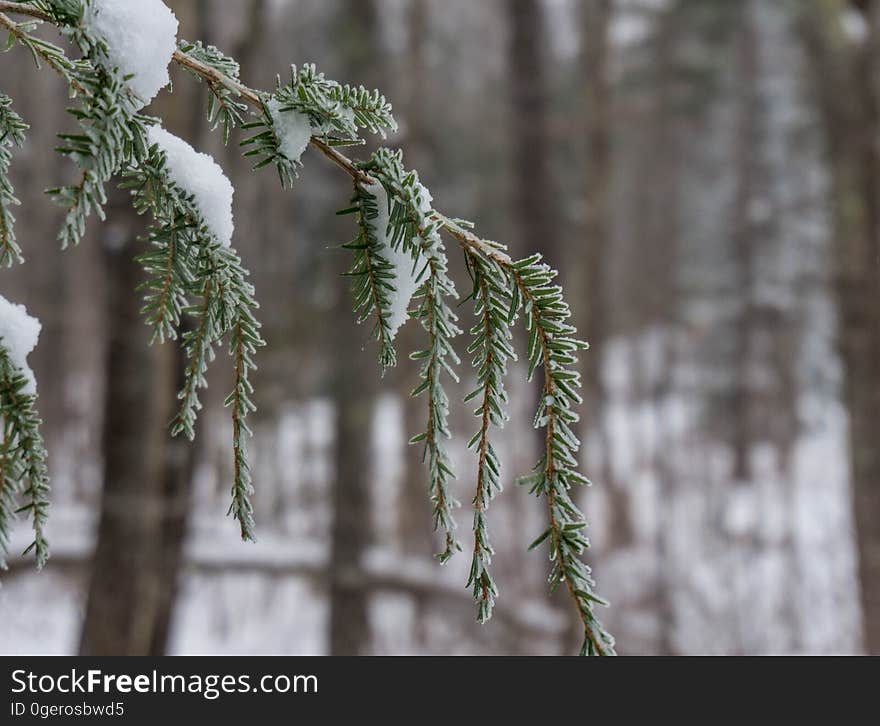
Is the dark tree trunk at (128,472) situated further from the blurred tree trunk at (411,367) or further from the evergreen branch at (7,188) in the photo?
the blurred tree trunk at (411,367)

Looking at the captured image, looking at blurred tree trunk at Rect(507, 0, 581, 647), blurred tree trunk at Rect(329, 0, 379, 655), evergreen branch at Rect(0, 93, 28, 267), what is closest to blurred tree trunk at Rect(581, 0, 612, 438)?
blurred tree trunk at Rect(507, 0, 581, 647)

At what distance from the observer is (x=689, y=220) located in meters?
17.3

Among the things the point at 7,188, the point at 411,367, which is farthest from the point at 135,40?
the point at 411,367

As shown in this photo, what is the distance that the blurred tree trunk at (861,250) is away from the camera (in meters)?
4.40

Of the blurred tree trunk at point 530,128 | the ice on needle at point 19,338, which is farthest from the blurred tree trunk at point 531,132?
the ice on needle at point 19,338

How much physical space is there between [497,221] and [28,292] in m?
7.34

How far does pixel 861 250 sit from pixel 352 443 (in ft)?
14.0

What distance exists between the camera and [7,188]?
835mm

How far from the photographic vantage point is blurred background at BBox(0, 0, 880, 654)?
14.6 ft

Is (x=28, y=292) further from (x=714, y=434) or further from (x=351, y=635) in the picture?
(x=714, y=434)

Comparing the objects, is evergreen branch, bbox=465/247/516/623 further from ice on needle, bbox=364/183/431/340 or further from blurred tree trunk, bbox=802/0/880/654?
blurred tree trunk, bbox=802/0/880/654

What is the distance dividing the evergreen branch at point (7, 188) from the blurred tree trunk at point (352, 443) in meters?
5.74

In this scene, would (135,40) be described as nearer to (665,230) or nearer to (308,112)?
(308,112)

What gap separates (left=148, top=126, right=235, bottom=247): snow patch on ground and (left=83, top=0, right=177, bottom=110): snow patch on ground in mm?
54
